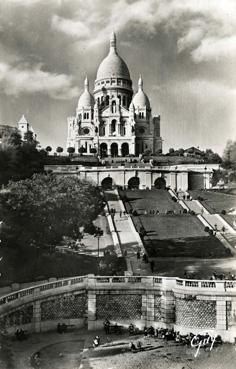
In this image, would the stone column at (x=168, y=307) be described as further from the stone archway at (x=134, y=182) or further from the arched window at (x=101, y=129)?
the arched window at (x=101, y=129)

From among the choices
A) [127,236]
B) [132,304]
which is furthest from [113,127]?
[132,304]

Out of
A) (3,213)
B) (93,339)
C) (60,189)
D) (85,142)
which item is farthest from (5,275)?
(85,142)

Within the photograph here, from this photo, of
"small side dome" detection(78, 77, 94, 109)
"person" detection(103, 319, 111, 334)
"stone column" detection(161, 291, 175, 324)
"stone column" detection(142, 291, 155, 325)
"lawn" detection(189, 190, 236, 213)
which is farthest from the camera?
"small side dome" detection(78, 77, 94, 109)

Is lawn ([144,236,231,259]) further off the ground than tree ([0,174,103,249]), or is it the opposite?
tree ([0,174,103,249])

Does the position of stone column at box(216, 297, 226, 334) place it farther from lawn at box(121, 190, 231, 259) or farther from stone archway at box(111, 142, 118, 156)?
stone archway at box(111, 142, 118, 156)

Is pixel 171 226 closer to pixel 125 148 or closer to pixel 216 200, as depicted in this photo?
pixel 216 200

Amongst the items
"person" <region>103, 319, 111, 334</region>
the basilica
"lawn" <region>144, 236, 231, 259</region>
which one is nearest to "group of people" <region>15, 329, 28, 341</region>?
"person" <region>103, 319, 111, 334</region>

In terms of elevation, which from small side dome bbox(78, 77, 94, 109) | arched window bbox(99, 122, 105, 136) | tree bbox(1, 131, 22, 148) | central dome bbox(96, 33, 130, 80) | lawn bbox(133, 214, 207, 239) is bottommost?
lawn bbox(133, 214, 207, 239)
